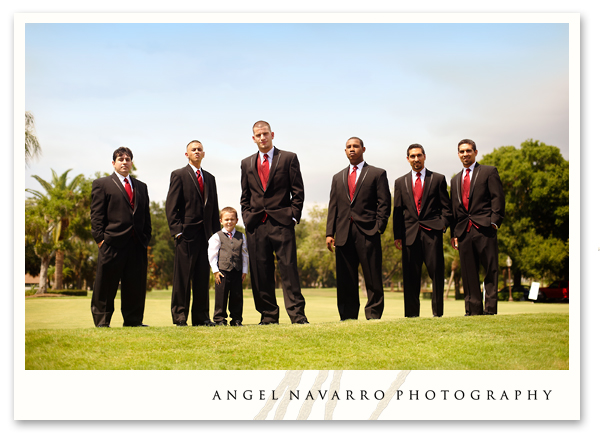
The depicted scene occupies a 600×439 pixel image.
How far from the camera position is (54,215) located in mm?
8156

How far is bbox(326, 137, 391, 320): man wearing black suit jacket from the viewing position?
6.61 metres

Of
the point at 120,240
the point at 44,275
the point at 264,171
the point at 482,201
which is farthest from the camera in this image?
the point at 44,275

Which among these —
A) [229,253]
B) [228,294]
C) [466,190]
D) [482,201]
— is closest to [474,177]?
[466,190]

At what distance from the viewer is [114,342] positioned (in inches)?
222

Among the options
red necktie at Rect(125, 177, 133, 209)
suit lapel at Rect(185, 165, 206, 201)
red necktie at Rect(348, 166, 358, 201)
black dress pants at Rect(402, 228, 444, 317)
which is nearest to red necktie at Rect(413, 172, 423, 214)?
black dress pants at Rect(402, 228, 444, 317)

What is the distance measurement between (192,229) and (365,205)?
2.11 m

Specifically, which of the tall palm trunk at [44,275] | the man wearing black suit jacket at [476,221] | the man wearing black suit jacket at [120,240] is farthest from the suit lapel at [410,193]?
the tall palm trunk at [44,275]

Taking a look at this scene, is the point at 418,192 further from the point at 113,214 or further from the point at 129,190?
the point at 113,214

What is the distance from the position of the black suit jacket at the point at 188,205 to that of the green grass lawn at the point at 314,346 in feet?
3.89

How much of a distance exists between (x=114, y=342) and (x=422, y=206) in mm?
3923

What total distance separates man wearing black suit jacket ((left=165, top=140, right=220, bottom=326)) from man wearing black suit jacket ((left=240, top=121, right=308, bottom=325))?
50 centimetres

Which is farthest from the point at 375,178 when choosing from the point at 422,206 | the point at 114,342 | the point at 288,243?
the point at 114,342
